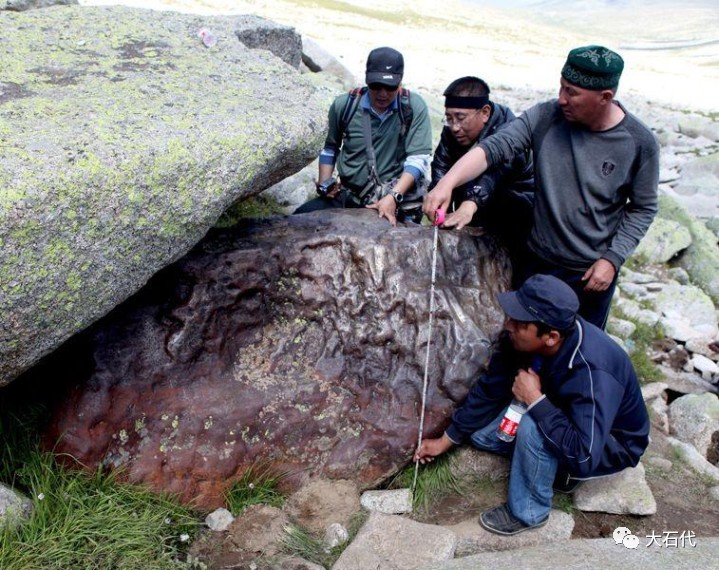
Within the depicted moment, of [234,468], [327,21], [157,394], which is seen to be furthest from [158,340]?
[327,21]

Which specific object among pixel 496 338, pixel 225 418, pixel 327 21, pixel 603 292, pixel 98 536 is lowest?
pixel 327 21

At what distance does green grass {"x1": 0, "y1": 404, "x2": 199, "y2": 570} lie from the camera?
409 centimetres

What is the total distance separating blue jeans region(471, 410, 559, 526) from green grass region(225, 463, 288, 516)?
172 centimetres

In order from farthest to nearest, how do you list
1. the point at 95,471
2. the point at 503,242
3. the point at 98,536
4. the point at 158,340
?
the point at 503,242, the point at 158,340, the point at 95,471, the point at 98,536

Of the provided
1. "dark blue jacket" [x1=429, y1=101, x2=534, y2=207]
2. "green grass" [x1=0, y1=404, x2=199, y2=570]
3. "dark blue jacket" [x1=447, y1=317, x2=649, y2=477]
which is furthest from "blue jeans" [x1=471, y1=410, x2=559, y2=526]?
"green grass" [x1=0, y1=404, x2=199, y2=570]

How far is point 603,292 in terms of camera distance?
5.56 metres

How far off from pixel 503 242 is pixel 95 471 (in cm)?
398

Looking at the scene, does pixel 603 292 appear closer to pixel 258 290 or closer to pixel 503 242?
pixel 503 242

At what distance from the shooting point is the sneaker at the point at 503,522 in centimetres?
468

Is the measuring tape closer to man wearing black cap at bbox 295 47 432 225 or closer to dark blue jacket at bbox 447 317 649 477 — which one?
dark blue jacket at bbox 447 317 649 477

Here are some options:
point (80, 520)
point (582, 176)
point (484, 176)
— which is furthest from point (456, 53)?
point (80, 520)

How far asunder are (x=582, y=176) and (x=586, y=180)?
44 millimetres

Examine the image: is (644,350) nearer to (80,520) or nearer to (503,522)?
(503,522)

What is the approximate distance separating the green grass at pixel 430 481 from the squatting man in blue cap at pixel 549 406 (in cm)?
14
